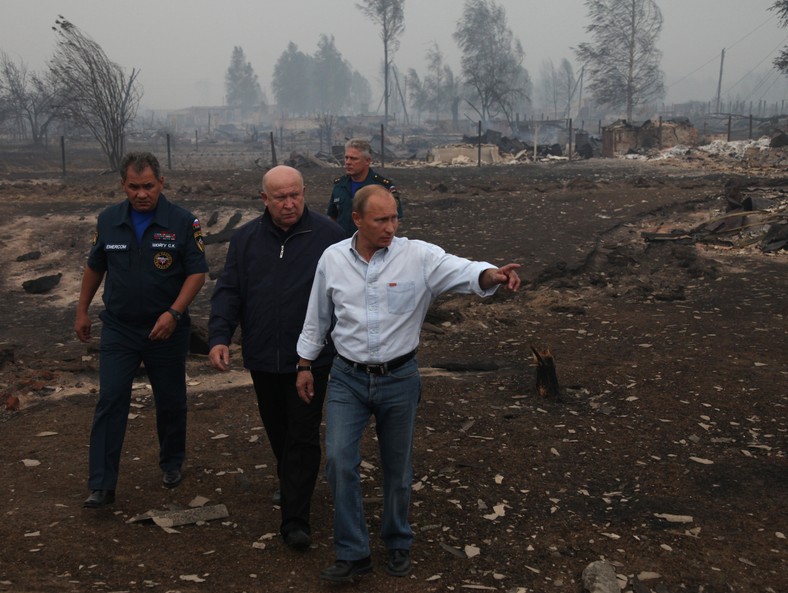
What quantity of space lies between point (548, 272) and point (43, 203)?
12.4 metres

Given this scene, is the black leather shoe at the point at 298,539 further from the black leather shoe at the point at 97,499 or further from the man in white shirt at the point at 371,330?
the black leather shoe at the point at 97,499

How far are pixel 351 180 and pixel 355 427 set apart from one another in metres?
3.70

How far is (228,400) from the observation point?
266 inches

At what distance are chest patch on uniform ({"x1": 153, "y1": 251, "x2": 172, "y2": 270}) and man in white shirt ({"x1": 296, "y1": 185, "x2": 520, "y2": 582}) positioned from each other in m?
1.18

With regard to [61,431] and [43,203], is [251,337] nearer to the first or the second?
[61,431]

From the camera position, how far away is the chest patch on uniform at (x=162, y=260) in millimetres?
4621

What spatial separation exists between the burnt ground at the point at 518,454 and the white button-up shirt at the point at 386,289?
1.07 meters

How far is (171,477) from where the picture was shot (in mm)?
4953

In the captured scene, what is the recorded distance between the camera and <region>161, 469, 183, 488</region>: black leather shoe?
194 inches

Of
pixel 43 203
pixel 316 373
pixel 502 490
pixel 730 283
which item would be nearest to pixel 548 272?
pixel 730 283

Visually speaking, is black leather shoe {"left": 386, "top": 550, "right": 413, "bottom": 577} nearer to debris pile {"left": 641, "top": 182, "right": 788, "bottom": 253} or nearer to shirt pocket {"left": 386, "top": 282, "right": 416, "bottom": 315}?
shirt pocket {"left": 386, "top": 282, "right": 416, "bottom": 315}

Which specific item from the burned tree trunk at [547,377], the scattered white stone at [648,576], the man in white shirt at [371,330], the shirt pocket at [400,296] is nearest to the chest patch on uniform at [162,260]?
the man in white shirt at [371,330]

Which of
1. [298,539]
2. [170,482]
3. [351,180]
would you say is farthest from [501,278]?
[351,180]

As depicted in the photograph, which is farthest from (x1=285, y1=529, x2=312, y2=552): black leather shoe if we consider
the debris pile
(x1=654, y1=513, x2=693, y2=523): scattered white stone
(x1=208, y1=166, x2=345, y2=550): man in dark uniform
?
the debris pile
